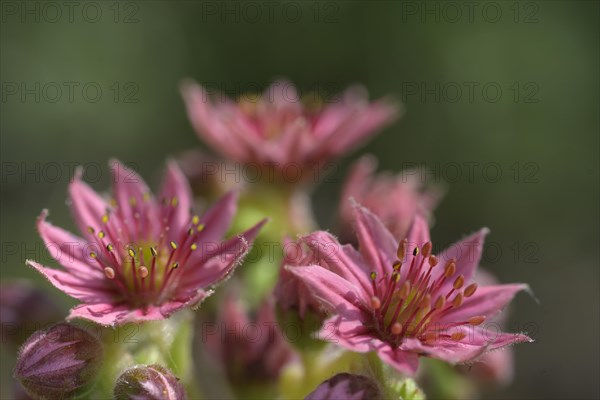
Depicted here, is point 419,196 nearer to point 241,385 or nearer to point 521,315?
point 241,385

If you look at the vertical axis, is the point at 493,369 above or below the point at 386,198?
below

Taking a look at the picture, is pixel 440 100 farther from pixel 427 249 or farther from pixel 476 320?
pixel 476 320

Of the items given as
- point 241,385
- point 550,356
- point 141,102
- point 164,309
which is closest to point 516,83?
point 550,356

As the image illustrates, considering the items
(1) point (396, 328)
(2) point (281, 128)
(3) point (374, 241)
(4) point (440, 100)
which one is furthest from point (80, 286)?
(4) point (440, 100)

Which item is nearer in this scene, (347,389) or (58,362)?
(347,389)

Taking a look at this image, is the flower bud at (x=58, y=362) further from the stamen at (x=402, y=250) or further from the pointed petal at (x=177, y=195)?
the stamen at (x=402, y=250)
